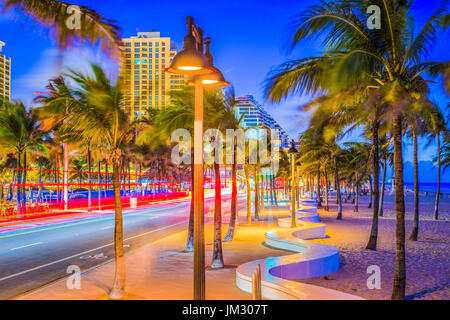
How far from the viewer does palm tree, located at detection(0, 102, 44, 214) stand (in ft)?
95.7

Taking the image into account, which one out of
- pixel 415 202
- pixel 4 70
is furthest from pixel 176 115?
pixel 415 202

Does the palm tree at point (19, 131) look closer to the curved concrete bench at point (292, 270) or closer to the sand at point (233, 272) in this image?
the sand at point (233, 272)

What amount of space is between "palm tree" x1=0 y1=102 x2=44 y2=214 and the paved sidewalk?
1834 cm

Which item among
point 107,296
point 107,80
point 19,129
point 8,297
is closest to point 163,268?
point 107,296

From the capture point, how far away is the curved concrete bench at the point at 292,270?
24.4 feet

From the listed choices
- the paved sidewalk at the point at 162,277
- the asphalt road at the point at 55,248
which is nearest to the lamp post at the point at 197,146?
the paved sidewalk at the point at 162,277

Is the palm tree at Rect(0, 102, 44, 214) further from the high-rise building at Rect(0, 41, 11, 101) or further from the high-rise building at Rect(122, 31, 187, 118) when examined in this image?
the high-rise building at Rect(122, 31, 187, 118)

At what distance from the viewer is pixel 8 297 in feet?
29.5

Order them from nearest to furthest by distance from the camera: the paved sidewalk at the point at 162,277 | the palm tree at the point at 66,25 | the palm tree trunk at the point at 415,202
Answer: the palm tree at the point at 66,25
the paved sidewalk at the point at 162,277
the palm tree trunk at the point at 415,202

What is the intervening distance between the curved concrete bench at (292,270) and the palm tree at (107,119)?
2.85 metres

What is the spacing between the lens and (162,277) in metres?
10.6

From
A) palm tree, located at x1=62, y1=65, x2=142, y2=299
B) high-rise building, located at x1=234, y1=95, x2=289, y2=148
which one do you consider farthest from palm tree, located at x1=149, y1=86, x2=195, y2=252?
Answer: palm tree, located at x1=62, y1=65, x2=142, y2=299

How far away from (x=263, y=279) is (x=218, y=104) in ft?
23.0
